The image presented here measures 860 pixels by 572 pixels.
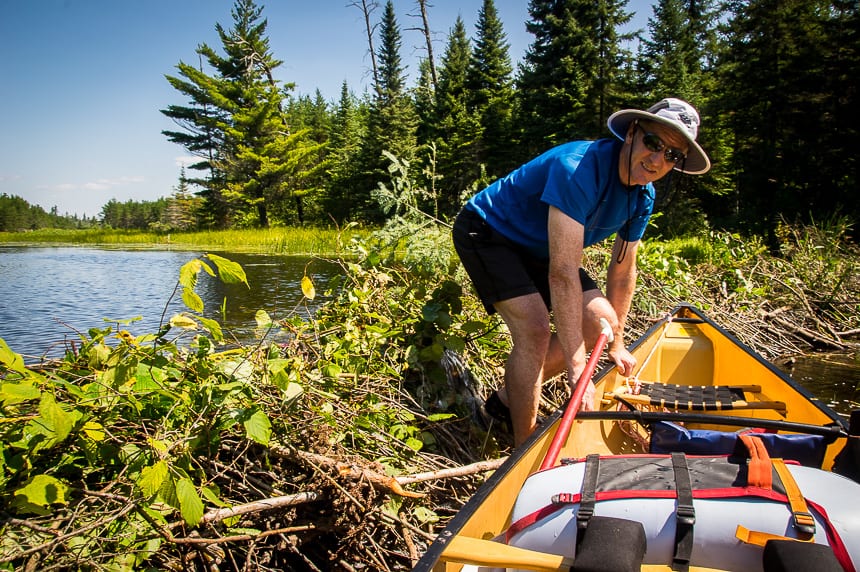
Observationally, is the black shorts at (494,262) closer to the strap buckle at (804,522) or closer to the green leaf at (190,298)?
the green leaf at (190,298)

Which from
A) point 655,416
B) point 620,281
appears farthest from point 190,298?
point 620,281

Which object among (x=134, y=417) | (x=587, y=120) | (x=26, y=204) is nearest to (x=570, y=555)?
(x=134, y=417)

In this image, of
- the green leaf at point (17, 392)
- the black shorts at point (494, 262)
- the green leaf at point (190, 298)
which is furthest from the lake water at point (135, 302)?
the black shorts at point (494, 262)

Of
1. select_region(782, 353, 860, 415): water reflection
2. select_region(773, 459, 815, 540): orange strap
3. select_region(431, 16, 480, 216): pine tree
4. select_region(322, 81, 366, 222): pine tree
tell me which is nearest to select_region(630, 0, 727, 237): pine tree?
select_region(431, 16, 480, 216): pine tree

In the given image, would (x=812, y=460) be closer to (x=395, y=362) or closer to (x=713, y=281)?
(x=395, y=362)

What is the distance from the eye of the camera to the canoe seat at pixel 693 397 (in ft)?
8.68

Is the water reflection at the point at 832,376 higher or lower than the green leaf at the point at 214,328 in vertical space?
lower

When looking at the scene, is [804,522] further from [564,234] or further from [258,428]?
[258,428]

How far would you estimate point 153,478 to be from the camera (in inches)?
61.9

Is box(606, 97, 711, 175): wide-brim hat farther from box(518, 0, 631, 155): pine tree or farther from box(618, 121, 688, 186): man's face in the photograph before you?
box(518, 0, 631, 155): pine tree

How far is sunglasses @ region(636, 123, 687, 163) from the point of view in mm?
2373

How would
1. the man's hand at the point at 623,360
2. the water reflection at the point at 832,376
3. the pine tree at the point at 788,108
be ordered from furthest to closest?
the pine tree at the point at 788,108 < the water reflection at the point at 832,376 < the man's hand at the point at 623,360

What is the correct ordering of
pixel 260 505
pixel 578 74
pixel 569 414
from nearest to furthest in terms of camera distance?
1. pixel 260 505
2. pixel 569 414
3. pixel 578 74

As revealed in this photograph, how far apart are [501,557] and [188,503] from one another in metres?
0.94
